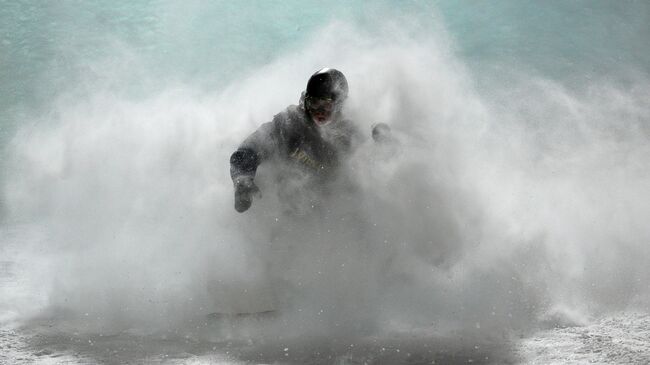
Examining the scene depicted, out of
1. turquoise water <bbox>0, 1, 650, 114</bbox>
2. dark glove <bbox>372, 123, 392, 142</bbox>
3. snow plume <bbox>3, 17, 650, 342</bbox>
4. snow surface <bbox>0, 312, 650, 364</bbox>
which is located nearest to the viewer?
snow surface <bbox>0, 312, 650, 364</bbox>

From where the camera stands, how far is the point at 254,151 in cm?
459

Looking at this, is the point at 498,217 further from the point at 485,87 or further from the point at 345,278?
the point at 485,87

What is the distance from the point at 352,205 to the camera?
480 centimetres

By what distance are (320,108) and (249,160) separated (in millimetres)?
650

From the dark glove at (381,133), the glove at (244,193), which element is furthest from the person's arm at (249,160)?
the dark glove at (381,133)

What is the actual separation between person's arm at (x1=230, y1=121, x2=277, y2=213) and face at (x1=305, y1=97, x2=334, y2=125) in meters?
0.36

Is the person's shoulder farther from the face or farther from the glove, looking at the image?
the glove

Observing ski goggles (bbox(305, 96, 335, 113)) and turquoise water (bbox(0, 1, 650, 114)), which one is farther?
turquoise water (bbox(0, 1, 650, 114))

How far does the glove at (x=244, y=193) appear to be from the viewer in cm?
412

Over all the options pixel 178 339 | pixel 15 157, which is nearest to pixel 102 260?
pixel 178 339

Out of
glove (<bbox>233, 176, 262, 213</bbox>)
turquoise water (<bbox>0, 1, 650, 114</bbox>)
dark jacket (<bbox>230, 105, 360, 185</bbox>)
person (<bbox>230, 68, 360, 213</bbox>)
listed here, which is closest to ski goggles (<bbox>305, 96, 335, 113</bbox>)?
person (<bbox>230, 68, 360, 213</bbox>)

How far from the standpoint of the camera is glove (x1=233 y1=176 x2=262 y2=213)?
4121 mm

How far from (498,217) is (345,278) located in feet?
4.32

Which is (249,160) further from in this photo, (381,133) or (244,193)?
(381,133)
